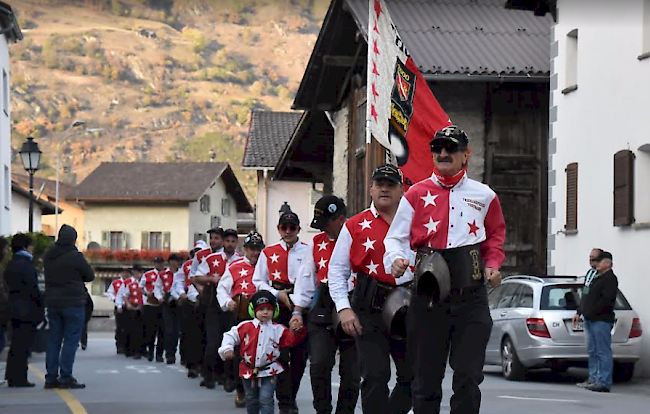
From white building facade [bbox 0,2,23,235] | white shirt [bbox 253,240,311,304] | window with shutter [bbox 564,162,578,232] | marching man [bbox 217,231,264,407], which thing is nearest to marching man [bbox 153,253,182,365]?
window with shutter [bbox 564,162,578,232]

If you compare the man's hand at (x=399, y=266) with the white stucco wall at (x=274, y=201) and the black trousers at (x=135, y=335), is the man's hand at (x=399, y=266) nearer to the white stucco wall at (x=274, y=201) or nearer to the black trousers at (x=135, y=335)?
the black trousers at (x=135, y=335)

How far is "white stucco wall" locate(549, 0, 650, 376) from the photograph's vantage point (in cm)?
1992

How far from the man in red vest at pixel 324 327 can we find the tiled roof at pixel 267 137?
42.6 m

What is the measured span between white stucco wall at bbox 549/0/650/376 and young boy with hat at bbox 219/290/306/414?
389 inches

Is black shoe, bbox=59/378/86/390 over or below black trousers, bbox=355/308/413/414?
below

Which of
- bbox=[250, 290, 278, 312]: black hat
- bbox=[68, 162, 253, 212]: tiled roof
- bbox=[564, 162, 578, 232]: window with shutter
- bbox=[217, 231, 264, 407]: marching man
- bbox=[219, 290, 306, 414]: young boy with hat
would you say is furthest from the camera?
bbox=[68, 162, 253, 212]: tiled roof

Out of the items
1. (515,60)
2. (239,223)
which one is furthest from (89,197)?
(515,60)

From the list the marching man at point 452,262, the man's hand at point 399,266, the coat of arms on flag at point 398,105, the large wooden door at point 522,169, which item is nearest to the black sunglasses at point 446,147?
the marching man at point 452,262

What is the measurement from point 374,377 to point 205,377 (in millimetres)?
7965

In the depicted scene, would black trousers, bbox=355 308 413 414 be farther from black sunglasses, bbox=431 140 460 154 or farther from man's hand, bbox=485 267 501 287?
black sunglasses, bbox=431 140 460 154

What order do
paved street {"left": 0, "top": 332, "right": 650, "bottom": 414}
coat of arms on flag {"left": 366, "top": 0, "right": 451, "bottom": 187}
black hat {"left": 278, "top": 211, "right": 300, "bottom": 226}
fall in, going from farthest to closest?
coat of arms on flag {"left": 366, "top": 0, "right": 451, "bottom": 187} < paved street {"left": 0, "top": 332, "right": 650, "bottom": 414} < black hat {"left": 278, "top": 211, "right": 300, "bottom": 226}

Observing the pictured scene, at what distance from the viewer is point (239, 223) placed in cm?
8525

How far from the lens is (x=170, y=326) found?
2200cm

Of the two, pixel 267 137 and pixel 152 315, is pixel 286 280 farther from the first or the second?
pixel 267 137
